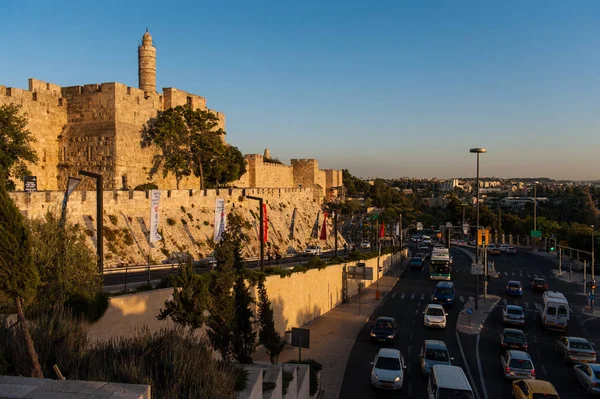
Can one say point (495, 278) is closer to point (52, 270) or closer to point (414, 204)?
point (52, 270)

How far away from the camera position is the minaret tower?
40.6m

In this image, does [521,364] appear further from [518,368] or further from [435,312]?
[435,312]

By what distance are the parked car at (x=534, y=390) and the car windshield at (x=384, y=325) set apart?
27.8 feet

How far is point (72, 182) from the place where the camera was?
603 inches

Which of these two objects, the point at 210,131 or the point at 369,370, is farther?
the point at 210,131

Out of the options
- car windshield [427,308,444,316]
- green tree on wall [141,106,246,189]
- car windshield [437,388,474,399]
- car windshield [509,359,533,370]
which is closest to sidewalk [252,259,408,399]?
car windshield [427,308,444,316]

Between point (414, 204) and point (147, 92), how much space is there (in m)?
131

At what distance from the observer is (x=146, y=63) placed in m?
40.6

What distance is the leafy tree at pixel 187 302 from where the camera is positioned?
13.0 metres

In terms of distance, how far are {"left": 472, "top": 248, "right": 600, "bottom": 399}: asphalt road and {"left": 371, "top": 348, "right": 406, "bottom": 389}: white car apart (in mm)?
2863

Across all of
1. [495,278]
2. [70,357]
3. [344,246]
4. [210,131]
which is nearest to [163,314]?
[70,357]

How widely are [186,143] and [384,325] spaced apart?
83.2ft

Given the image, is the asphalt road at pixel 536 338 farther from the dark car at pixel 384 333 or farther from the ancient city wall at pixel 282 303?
the ancient city wall at pixel 282 303

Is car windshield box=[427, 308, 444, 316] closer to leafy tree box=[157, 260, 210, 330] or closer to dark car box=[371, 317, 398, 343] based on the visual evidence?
dark car box=[371, 317, 398, 343]
